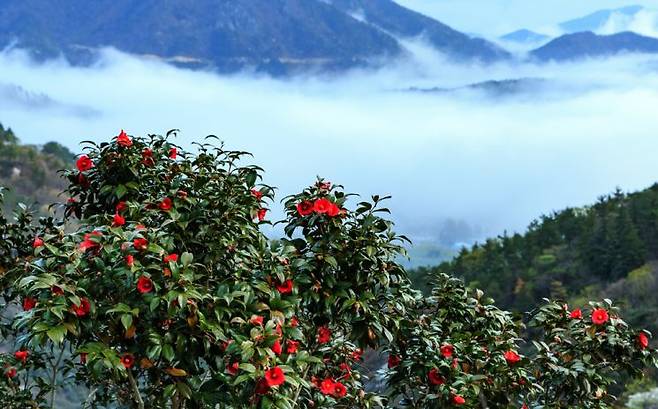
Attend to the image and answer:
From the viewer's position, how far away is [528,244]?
195ft

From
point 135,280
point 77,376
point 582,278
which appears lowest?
point 582,278

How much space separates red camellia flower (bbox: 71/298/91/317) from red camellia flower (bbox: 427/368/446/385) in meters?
2.64

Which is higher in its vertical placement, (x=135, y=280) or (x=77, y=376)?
(x=135, y=280)

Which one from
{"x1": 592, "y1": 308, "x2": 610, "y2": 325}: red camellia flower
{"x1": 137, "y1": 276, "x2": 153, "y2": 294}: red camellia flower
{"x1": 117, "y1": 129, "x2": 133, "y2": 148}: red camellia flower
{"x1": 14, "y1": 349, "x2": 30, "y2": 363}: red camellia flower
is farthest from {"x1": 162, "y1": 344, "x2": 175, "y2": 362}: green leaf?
{"x1": 592, "y1": 308, "x2": 610, "y2": 325}: red camellia flower

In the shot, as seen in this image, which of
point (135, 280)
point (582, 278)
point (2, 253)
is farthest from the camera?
point (582, 278)

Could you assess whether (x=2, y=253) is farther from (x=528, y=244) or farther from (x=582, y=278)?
(x=528, y=244)

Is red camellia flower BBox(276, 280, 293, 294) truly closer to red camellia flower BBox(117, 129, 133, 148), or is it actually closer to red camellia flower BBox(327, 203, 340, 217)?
red camellia flower BBox(327, 203, 340, 217)

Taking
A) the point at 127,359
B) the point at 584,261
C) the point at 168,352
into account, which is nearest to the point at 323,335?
the point at 168,352

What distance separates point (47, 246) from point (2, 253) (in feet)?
8.97

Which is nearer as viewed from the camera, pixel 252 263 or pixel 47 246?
pixel 47 246

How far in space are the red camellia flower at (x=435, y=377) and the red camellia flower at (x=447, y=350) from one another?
0.48 feet

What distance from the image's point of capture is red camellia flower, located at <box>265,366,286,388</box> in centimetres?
455

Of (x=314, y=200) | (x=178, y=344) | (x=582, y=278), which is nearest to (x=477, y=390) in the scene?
(x=314, y=200)

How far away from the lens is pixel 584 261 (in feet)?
169
